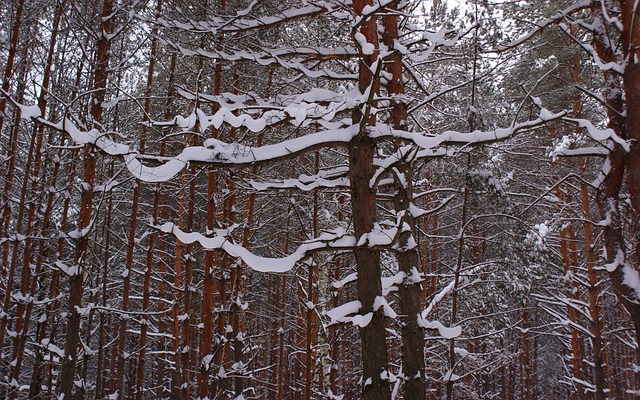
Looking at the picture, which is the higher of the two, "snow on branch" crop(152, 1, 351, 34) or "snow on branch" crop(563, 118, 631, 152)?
"snow on branch" crop(152, 1, 351, 34)

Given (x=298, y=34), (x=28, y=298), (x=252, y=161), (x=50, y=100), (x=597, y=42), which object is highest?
(x=298, y=34)

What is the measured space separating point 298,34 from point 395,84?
9.99 feet

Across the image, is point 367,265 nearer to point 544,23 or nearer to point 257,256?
point 257,256

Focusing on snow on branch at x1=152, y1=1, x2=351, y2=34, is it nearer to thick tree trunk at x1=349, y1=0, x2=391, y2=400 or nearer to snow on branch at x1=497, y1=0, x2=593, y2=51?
thick tree trunk at x1=349, y1=0, x2=391, y2=400

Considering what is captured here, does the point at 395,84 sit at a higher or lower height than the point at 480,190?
higher

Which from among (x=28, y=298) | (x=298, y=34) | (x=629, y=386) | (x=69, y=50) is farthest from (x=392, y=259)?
(x=629, y=386)

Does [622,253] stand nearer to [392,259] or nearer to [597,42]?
[597,42]

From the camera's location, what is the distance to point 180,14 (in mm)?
5633

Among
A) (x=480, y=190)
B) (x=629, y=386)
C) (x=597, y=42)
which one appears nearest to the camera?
(x=597, y=42)

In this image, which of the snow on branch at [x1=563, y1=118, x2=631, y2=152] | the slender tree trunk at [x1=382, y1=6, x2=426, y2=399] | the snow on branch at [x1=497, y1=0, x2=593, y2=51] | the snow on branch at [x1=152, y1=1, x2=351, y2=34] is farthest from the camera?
the slender tree trunk at [x1=382, y1=6, x2=426, y2=399]

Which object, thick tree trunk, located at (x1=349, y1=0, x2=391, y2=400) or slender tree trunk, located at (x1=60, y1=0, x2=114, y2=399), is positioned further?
slender tree trunk, located at (x1=60, y1=0, x2=114, y2=399)

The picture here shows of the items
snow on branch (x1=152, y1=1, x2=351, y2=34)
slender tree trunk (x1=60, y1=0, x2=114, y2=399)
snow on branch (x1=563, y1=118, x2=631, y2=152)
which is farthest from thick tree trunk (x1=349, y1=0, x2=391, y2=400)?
slender tree trunk (x1=60, y1=0, x2=114, y2=399)

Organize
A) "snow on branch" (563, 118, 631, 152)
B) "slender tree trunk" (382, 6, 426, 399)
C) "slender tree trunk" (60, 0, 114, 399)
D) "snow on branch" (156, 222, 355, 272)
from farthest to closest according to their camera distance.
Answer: "slender tree trunk" (60, 0, 114, 399), "slender tree trunk" (382, 6, 426, 399), "snow on branch" (563, 118, 631, 152), "snow on branch" (156, 222, 355, 272)

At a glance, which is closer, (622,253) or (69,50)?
(622,253)
